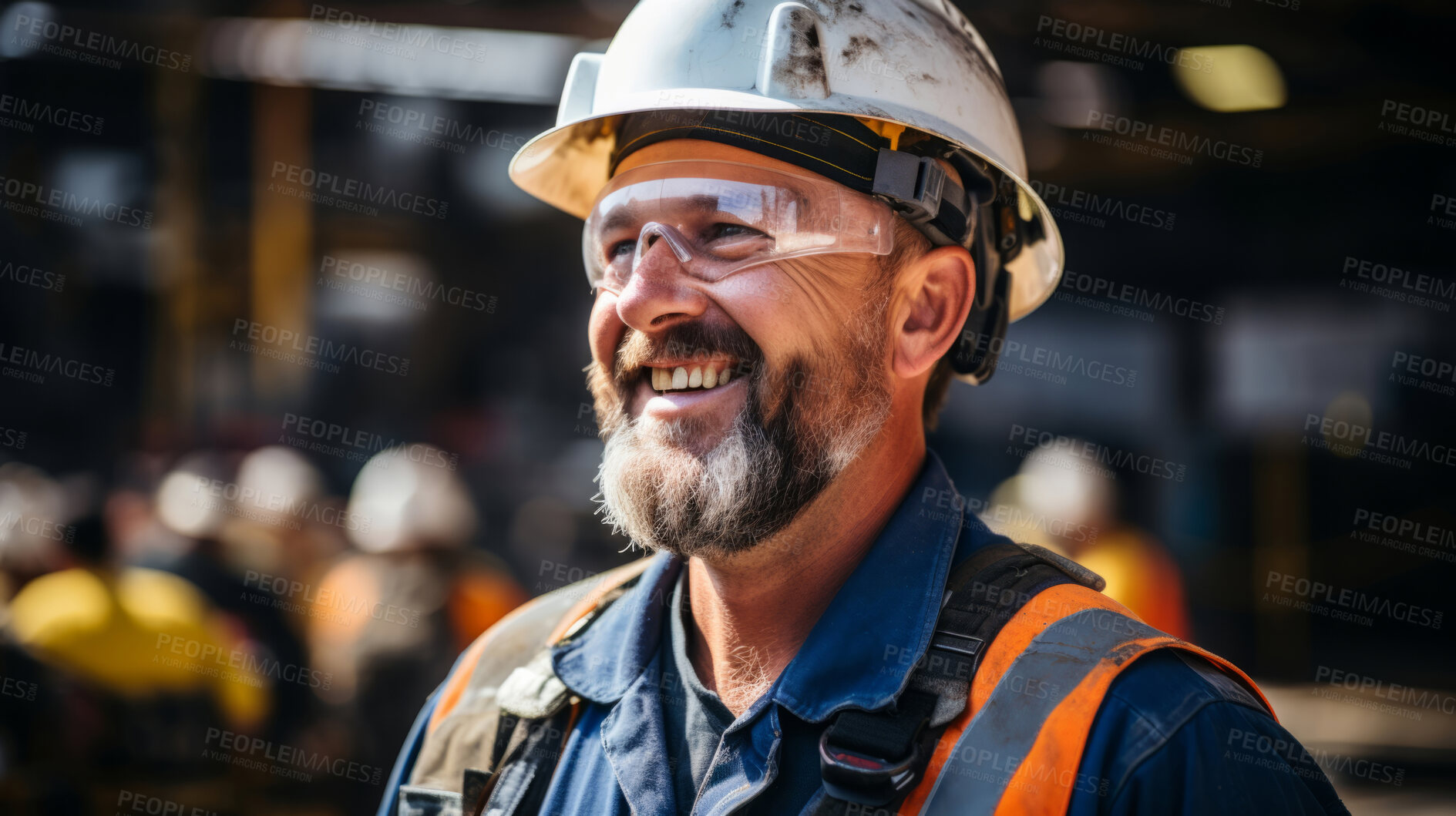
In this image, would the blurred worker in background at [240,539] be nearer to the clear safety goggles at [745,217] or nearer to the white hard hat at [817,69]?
the white hard hat at [817,69]

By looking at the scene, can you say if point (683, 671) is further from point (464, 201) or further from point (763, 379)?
point (464, 201)

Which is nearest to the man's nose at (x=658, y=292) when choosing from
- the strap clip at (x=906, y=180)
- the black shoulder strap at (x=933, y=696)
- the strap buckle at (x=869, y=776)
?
the strap clip at (x=906, y=180)

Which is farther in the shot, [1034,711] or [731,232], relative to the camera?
[731,232]

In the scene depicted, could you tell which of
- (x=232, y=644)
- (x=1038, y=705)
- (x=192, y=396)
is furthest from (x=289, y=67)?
(x=1038, y=705)

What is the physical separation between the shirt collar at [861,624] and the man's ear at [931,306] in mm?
222

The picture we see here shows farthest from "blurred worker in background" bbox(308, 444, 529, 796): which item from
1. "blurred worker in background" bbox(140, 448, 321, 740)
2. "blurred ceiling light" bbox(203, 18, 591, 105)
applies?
"blurred ceiling light" bbox(203, 18, 591, 105)

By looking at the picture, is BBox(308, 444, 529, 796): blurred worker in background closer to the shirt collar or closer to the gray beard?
the shirt collar

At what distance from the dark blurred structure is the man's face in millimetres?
3559

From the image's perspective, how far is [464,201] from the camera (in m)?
14.8

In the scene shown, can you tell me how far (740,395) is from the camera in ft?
6.07

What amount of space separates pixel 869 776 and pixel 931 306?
992mm

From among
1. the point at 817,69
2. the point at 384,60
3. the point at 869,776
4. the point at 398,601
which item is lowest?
the point at 398,601

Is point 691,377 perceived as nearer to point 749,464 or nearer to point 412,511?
point 749,464

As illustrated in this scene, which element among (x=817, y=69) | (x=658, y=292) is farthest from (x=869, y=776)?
(x=817, y=69)
